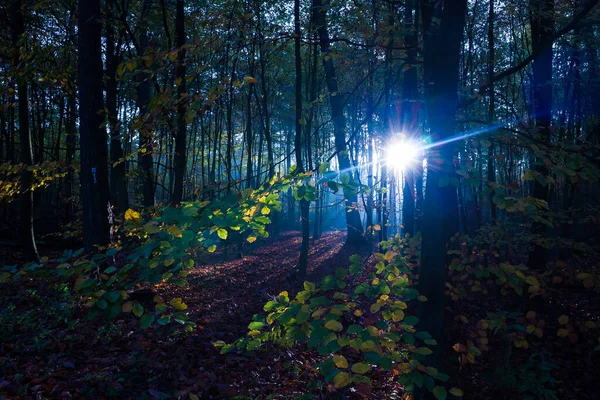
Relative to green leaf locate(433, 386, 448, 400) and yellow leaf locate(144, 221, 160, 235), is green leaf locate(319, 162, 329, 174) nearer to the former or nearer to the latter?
yellow leaf locate(144, 221, 160, 235)

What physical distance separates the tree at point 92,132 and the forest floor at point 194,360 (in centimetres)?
135

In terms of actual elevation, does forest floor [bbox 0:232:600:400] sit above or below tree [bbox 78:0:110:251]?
below

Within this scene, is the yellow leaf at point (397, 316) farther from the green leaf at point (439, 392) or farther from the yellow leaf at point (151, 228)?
the yellow leaf at point (151, 228)

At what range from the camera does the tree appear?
620 centimetres

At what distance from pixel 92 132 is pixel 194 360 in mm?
4474

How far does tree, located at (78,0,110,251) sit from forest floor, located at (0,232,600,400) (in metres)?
1.35

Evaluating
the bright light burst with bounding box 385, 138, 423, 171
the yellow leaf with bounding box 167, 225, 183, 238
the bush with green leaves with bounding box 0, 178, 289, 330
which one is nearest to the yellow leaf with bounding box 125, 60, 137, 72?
the bush with green leaves with bounding box 0, 178, 289, 330

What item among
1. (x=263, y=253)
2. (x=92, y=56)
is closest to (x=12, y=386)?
(x=92, y=56)

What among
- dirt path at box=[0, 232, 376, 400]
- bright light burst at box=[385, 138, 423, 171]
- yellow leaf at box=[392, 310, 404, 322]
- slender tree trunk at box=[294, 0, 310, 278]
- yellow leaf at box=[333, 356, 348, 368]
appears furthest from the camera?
slender tree trunk at box=[294, 0, 310, 278]

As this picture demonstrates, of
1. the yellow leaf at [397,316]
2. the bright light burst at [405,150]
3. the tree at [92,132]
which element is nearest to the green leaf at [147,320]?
the yellow leaf at [397,316]

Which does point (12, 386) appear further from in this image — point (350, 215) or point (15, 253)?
point (350, 215)

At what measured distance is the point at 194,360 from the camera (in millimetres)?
5578

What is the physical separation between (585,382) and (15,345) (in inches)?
393

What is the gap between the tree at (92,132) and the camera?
20.4 feet
